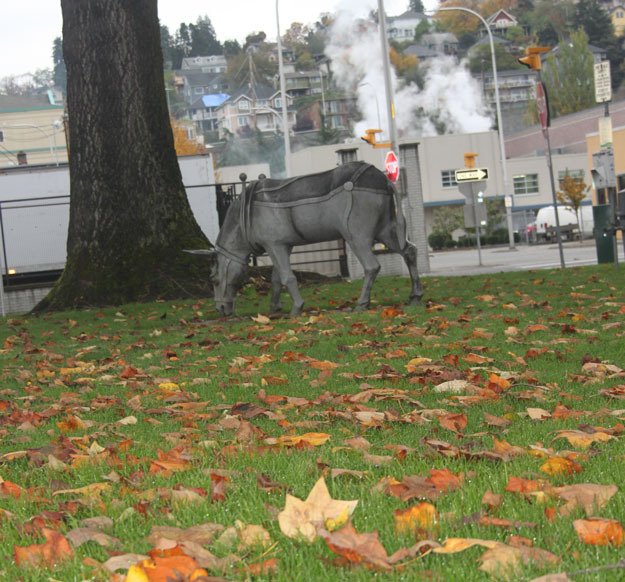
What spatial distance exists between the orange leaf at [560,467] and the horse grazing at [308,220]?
8830 mm

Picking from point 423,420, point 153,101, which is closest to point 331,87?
point 153,101

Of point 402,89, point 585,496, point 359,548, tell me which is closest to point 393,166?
point 585,496

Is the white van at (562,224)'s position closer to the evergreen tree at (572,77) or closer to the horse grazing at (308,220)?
the horse grazing at (308,220)

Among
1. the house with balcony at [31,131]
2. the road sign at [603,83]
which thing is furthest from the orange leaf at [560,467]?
the house with balcony at [31,131]

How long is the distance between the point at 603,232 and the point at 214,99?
172378 mm

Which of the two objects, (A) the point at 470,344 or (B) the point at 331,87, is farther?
(B) the point at 331,87

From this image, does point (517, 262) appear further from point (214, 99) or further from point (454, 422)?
point (214, 99)

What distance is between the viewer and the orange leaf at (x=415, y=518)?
10.3 feet

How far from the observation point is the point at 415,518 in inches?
127

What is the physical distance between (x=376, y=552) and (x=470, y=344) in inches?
227

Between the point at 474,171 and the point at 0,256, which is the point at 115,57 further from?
the point at 474,171

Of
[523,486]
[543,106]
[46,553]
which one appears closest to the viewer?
[46,553]

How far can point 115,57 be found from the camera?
17484 millimetres

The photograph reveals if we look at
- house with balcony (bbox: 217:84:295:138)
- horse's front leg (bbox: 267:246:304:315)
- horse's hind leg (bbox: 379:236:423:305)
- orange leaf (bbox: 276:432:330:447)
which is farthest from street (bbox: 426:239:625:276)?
house with balcony (bbox: 217:84:295:138)
